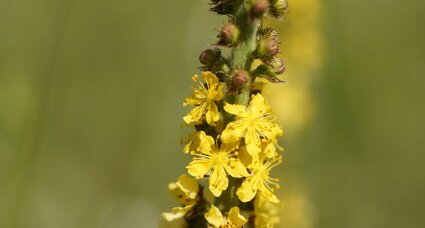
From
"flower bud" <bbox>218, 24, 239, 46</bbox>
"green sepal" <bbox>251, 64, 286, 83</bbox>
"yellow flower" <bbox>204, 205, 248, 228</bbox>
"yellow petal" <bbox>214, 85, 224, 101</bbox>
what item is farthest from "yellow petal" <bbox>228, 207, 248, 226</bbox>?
"flower bud" <bbox>218, 24, 239, 46</bbox>

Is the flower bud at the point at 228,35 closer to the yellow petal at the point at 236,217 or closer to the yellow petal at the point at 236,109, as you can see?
the yellow petal at the point at 236,109

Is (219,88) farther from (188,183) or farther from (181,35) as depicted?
(181,35)

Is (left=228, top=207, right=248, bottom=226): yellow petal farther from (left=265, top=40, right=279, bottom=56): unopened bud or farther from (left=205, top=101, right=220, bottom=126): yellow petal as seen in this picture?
(left=265, top=40, right=279, bottom=56): unopened bud

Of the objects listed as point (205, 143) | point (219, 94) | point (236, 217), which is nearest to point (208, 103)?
point (219, 94)

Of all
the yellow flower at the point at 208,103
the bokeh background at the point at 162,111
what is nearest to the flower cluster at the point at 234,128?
the yellow flower at the point at 208,103

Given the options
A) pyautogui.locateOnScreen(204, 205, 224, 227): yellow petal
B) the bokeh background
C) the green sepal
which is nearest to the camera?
pyautogui.locateOnScreen(204, 205, 224, 227): yellow petal

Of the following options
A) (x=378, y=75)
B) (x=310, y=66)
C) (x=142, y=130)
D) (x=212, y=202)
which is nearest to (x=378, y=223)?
(x=310, y=66)
